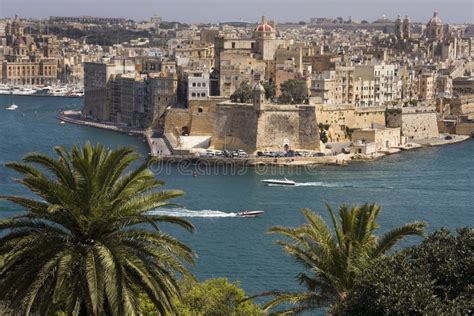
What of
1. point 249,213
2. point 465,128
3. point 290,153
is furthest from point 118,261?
point 465,128

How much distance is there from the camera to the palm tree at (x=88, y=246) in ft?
10.9

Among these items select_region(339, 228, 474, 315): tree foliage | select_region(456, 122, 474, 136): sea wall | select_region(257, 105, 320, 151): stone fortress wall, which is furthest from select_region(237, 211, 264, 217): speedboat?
select_region(456, 122, 474, 136): sea wall

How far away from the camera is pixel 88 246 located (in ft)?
11.3

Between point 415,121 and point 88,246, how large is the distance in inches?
→ 928

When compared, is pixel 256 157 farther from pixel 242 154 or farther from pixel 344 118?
pixel 344 118

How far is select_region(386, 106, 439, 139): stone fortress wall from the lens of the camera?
2581 cm

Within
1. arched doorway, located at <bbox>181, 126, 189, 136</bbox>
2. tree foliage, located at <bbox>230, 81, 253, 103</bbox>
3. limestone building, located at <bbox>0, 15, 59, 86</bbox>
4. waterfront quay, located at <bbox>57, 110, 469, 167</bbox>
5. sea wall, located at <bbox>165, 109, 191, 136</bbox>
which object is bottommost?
waterfront quay, located at <bbox>57, 110, 469, 167</bbox>

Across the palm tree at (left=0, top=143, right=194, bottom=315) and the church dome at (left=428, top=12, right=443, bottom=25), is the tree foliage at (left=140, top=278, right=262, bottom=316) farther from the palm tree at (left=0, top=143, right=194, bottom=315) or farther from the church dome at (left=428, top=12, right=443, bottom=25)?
the church dome at (left=428, top=12, right=443, bottom=25)

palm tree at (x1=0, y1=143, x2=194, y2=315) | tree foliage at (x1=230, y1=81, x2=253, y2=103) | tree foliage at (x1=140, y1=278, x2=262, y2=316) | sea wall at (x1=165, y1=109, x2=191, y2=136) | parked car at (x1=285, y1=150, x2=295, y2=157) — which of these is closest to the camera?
palm tree at (x1=0, y1=143, x2=194, y2=315)

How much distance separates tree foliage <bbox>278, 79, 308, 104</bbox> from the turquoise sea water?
3087 mm

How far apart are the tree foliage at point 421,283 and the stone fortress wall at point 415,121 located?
22015 mm

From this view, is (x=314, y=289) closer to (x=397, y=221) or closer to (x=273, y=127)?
(x=397, y=221)

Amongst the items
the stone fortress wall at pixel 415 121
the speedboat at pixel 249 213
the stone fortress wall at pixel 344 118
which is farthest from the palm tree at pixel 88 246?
the stone fortress wall at pixel 415 121

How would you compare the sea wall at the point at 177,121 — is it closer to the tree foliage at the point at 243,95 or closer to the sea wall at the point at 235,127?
the tree foliage at the point at 243,95
